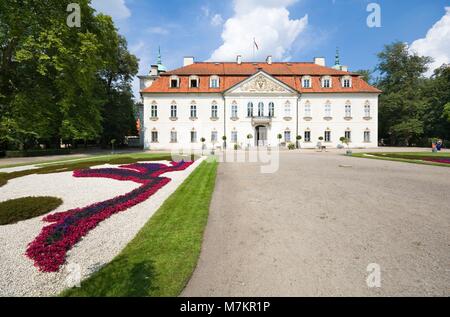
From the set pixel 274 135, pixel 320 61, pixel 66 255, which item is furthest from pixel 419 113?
pixel 66 255

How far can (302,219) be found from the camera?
5633mm

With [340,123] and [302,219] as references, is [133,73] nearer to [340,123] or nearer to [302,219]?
[340,123]

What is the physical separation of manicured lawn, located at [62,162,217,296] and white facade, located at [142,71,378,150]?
34610 millimetres

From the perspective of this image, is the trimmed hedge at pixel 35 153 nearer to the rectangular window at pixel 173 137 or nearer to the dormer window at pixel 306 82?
the rectangular window at pixel 173 137

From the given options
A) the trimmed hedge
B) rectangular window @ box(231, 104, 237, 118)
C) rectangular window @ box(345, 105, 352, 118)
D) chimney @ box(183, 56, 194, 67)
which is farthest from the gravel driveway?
chimney @ box(183, 56, 194, 67)

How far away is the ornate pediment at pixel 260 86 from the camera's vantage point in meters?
39.2

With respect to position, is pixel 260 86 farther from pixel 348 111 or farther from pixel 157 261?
pixel 157 261

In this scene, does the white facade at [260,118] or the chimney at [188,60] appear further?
the chimney at [188,60]

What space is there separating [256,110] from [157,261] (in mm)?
38272

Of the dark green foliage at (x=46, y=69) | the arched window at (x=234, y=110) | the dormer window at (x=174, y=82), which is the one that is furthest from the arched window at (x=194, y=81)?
the dark green foliage at (x=46, y=69)

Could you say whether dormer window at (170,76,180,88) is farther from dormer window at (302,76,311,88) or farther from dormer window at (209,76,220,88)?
dormer window at (302,76,311,88)

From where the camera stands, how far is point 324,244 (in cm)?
430

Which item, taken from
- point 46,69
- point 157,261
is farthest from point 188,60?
point 157,261

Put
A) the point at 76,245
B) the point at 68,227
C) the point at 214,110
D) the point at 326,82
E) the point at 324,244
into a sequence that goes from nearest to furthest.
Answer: the point at 324,244 → the point at 76,245 → the point at 68,227 → the point at 214,110 → the point at 326,82
